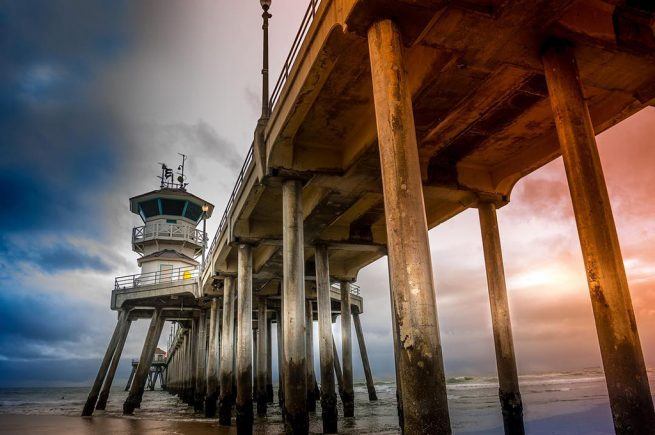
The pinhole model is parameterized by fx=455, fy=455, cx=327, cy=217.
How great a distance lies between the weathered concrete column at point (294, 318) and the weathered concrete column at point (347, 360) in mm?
8005

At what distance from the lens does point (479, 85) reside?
8.77 meters

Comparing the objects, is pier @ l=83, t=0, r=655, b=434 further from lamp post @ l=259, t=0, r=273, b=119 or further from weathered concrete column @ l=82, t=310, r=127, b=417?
weathered concrete column @ l=82, t=310, r=127, b=417

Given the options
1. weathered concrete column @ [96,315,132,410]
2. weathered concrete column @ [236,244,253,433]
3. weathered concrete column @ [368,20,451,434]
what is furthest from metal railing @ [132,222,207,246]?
weathered concrete column @ [368,20,451,434]

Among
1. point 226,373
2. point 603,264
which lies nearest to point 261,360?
point 226,373

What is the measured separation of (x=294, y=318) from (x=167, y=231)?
25.4 meters

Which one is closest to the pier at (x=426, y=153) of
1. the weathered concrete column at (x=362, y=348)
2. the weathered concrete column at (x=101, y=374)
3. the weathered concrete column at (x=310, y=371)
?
the weathered concrete column at (x=310, y=371)

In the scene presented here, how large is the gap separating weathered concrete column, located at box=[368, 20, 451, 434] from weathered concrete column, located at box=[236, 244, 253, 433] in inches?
355

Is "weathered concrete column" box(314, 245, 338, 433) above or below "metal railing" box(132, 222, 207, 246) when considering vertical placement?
below

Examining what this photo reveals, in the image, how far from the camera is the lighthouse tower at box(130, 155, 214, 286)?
33.0 metres

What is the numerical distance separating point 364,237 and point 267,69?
6663 mm

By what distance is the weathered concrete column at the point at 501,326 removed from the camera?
35.5ft

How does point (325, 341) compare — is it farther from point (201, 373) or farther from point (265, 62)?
point (201, 373)

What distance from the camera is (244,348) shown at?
14.4 metres

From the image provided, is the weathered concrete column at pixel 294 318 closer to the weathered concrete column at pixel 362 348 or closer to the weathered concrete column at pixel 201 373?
the weathered concrete column at pixel 362 348
